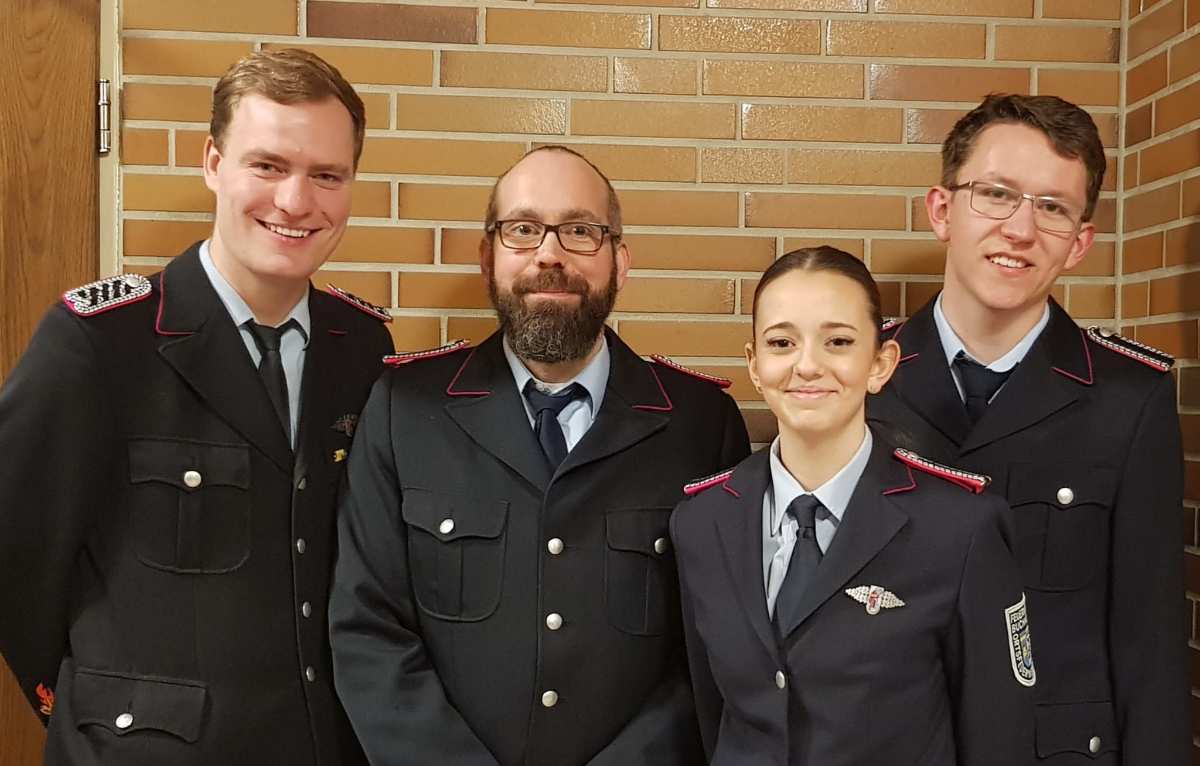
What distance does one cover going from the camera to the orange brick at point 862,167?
2.66 metres

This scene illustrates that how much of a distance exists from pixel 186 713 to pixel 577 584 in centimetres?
71

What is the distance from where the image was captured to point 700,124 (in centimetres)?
265

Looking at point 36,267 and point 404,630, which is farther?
point 36,267

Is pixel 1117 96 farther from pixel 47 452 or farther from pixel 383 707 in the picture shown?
pixel 47 452

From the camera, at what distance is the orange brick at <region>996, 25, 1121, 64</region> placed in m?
2.68

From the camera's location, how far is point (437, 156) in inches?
102

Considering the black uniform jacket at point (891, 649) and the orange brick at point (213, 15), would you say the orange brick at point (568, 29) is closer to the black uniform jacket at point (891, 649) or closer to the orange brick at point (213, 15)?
the orange brick at point (213, 15)

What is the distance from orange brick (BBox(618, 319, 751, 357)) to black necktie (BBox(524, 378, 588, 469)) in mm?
582

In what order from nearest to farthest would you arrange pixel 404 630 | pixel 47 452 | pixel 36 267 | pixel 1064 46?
1. pixel 47 452
2. pixel 404 630
3. pixel 36 267
4. pixel 1064 46

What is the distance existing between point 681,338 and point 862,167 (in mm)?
624

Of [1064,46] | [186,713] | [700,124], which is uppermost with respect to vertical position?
[1064,46]

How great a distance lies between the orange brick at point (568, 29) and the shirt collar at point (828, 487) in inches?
49.4

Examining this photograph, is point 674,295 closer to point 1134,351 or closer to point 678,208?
point 678,208

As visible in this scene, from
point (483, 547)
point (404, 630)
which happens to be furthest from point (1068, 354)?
point (404, 630)
